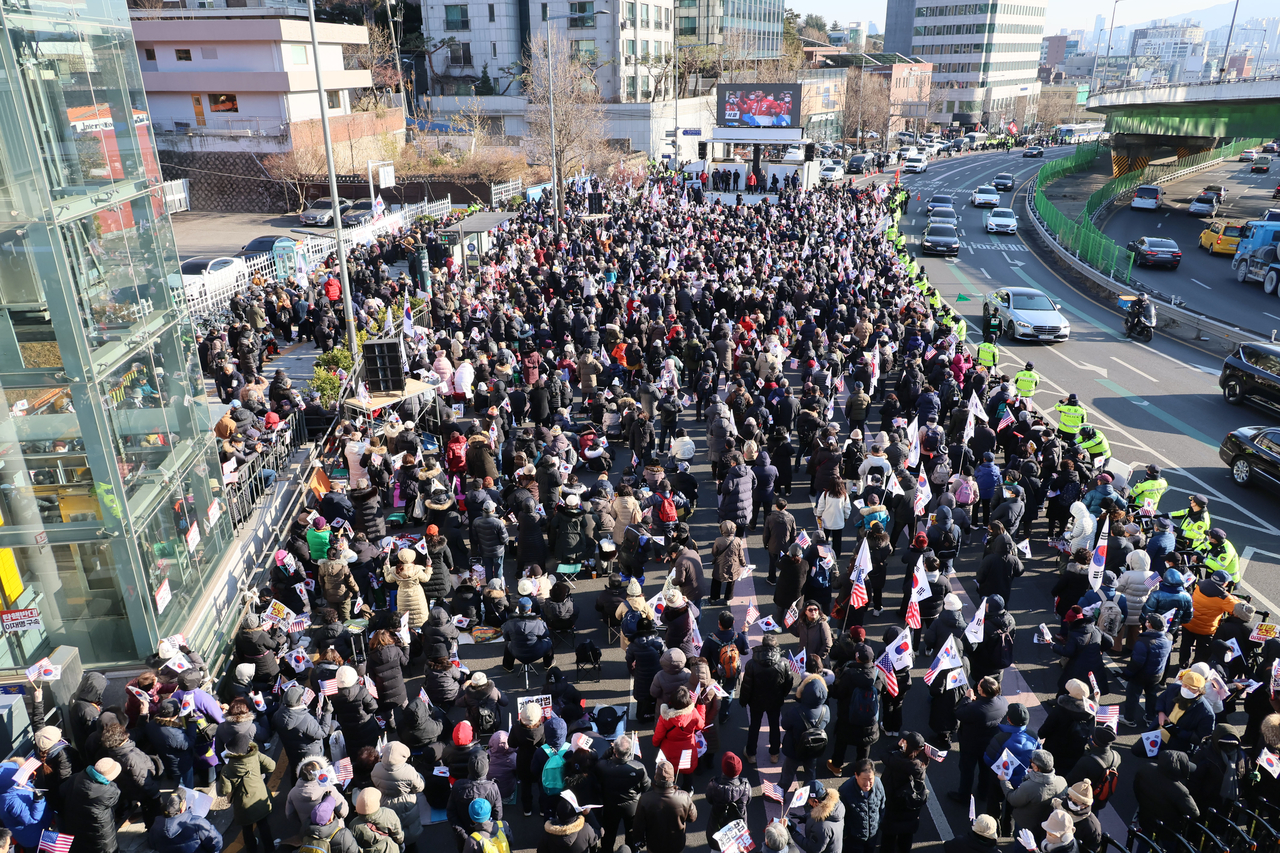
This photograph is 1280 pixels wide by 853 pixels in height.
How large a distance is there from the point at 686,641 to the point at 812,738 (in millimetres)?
1710

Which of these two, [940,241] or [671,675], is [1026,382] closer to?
[671,675]

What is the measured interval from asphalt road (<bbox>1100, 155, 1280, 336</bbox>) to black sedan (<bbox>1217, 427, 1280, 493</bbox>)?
14.8m

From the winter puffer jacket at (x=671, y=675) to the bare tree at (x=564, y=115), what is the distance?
1676 inches

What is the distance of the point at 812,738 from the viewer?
8039 mm

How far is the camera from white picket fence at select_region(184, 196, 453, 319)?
83.4ft

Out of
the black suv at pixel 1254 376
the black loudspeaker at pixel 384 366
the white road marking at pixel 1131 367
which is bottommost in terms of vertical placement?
the white road marking at pixel 1131 367

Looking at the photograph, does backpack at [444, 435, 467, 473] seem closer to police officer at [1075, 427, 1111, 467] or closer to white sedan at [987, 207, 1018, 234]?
police officer at [1075, 427, 1111, 467]

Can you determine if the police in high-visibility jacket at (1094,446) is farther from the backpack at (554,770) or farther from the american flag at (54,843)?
the american flag at (54,843)

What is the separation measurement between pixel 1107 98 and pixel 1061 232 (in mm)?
30603

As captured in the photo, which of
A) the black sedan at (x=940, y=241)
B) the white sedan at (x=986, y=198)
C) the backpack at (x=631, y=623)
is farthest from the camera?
the white sedan at (x=986, y=198)

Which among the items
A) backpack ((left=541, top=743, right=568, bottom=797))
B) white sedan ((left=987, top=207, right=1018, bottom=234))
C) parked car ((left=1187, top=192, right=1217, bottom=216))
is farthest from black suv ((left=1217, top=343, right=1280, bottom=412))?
parked car ((left=1187, top=192, right=1217, bottom=216))

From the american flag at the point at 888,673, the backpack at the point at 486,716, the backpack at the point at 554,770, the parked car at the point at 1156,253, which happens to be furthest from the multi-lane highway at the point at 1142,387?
the backpack at the point at 486,716

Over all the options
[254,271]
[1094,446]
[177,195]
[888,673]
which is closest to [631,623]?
[888,673]

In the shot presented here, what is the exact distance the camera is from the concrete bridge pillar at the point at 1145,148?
6381cm
